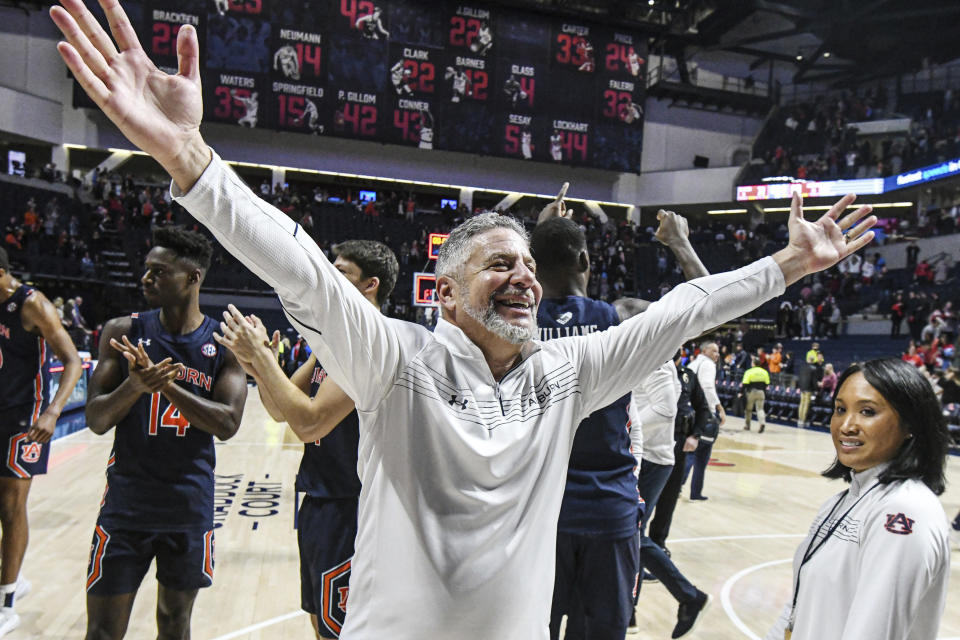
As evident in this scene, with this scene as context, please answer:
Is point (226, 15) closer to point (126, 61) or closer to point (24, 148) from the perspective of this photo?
point (24, 148)

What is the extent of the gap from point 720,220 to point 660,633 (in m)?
31.9

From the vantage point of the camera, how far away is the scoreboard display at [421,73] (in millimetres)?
23094

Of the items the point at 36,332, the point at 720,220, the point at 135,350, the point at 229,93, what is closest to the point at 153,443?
the point at 135,350

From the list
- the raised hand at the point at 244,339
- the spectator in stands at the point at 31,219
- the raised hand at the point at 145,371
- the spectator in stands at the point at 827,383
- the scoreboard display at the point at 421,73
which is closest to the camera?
the raised hand at the point at 244,339

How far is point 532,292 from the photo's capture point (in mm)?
1778

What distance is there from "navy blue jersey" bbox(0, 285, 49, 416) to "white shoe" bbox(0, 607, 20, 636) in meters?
0.97

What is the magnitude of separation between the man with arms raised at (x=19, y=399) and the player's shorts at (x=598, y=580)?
2689mm

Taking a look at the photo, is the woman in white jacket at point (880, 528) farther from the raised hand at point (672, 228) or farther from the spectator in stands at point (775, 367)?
the spectator in stands at point (775, 367)

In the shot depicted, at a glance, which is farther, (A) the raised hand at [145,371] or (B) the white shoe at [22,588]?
(B) the white shoe at [22,588]

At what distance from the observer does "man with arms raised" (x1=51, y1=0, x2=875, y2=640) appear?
1409 mm

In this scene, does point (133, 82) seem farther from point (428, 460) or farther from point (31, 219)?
point (31, 219)

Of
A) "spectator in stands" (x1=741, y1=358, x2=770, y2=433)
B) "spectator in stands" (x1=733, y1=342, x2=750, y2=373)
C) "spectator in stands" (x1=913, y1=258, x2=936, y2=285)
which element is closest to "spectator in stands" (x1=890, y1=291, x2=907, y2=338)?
"spectator in stands" (x1=913, y1=258, x2=936, y2=285)

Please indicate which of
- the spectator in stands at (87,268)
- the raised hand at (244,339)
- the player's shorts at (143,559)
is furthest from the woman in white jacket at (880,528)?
the spectator in stands at (87,268)

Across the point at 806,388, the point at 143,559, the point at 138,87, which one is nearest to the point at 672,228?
the point at 138,87
